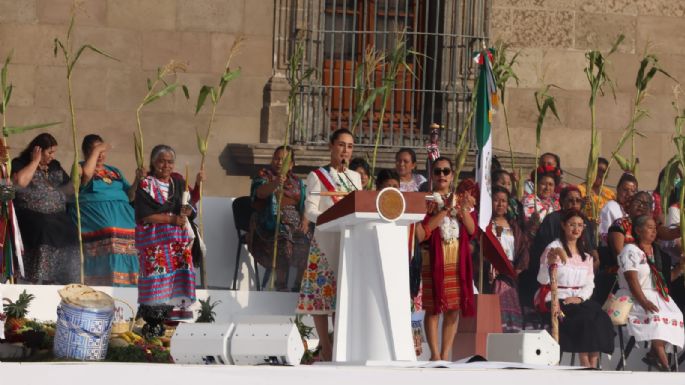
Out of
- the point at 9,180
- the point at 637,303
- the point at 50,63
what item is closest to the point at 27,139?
the point at 50,63

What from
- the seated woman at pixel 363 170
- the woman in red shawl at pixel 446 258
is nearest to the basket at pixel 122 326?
the woman in red shawl at pixel 446 258

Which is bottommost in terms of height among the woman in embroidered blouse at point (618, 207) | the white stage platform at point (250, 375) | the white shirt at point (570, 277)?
the white stage platform at point (250, 375)

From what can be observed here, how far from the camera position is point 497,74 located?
13.6 meters

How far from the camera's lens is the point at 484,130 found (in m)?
11.4

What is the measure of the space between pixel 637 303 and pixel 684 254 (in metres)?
0.70

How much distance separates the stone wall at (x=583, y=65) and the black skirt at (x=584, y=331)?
4902 millimetres

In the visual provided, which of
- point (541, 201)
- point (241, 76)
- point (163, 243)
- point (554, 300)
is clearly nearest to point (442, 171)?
point (554, 300)

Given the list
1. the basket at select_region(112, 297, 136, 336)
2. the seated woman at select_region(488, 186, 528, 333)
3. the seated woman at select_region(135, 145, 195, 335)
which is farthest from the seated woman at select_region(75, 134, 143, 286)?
the seated woman at select_region(488, 186, 528, 333)

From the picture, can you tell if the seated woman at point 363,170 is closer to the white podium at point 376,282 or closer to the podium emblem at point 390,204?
the white podium at point 376,282

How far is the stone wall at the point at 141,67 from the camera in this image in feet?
49.5

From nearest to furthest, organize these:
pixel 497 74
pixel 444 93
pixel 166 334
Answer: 1. pixel 166 334
2. pixel 497 74
3. pixel 444 93

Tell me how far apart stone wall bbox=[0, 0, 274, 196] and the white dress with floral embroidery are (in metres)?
4.63

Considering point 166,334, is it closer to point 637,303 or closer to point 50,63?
point 637,303

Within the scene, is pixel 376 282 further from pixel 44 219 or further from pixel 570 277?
pixel 44 219
